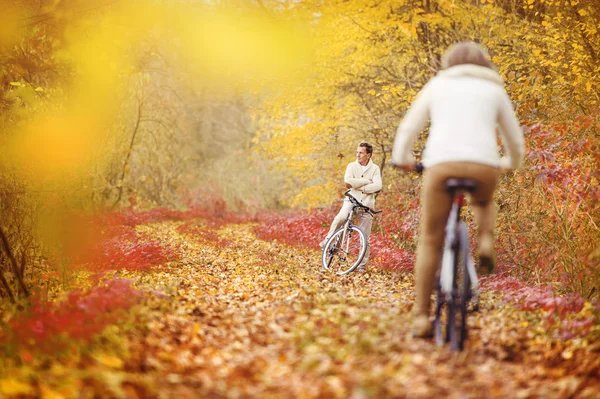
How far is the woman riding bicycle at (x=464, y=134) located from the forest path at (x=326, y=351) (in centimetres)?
83

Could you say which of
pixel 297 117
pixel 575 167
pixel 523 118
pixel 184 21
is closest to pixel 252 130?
pixel 297 117

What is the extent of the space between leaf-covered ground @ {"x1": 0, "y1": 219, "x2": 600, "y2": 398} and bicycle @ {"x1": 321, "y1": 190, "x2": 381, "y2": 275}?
1.97 m

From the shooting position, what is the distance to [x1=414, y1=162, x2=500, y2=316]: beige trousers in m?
4.09

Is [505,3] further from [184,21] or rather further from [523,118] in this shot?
[184,21]

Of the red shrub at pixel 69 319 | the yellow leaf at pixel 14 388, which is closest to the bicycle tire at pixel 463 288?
the red shrub at pixel 69 319

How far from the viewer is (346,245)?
29.5 ft

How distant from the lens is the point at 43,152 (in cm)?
873

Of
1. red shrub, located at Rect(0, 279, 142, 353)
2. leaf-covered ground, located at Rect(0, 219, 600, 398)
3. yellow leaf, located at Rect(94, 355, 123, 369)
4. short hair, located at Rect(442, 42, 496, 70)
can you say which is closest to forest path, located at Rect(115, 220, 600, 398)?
leaf-covered ground, located at Rect(0, 219, 600, 398)

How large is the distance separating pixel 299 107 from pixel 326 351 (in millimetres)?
10697

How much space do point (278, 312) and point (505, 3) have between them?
9.19 m

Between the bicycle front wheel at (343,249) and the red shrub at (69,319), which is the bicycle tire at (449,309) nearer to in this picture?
the red shrub at (69,319)

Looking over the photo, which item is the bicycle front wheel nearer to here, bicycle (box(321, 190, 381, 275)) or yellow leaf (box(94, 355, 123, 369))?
bicycle (box(321, 190, 381, 275))

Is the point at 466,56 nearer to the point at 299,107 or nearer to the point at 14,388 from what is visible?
the point at 14,388

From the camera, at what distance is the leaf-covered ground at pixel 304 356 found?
134 inches
